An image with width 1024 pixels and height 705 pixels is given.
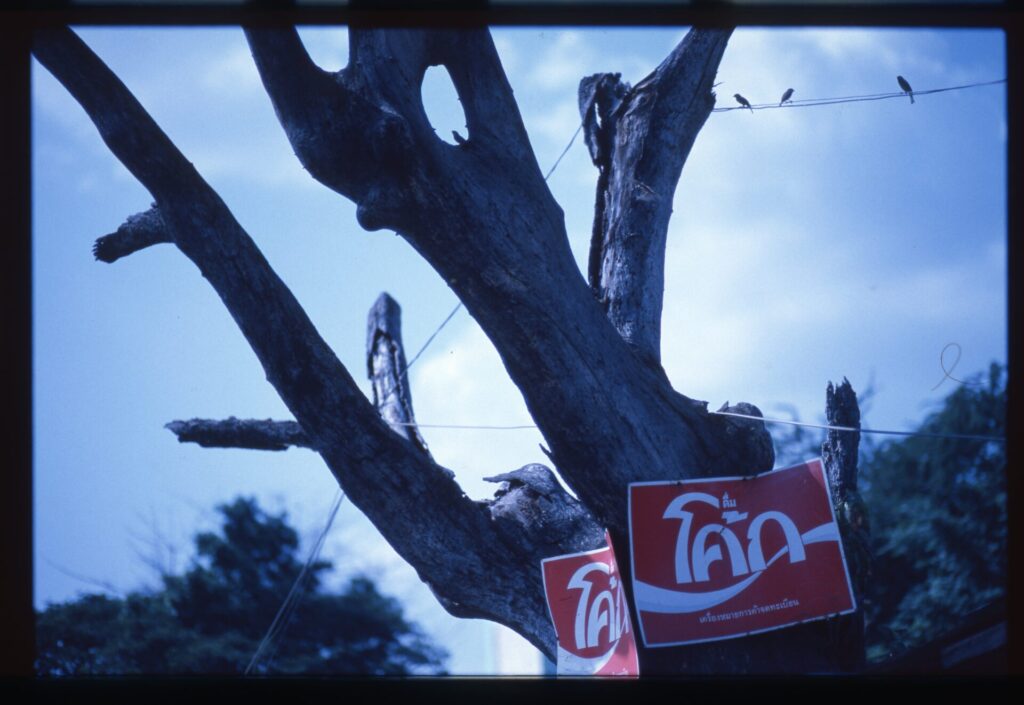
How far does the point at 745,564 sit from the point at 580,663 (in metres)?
0.67

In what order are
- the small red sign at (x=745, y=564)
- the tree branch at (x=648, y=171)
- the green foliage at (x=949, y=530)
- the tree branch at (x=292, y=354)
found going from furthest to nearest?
the green foliage at (x=949, y=530) < the tree branch at (x=648, y=171) < the tree branch at (x=292, y=354) < the small red sign at (x=745, y=564)

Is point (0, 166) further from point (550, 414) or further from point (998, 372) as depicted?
point (998, 372)

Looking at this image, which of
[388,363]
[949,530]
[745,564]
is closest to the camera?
[745,564]

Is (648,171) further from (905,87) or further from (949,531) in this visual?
(949,531)

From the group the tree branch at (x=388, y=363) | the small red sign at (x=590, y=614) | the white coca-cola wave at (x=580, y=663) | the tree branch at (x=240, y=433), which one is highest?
the tree branch at (x=388, y=363)

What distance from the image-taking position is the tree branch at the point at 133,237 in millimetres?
3754

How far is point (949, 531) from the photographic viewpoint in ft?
35.8

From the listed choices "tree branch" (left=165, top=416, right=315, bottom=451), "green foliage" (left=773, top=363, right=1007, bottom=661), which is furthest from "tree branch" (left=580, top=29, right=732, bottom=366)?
"green foliage" (left=773, top=363, right=1007, bottom=661)

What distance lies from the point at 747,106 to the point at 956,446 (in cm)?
840

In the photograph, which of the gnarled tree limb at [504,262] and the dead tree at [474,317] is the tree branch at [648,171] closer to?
the dead tree at [474,317]

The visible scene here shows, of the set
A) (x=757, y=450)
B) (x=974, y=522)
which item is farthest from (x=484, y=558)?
(x=974, y=522)

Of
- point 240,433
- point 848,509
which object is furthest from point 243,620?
point 848,509

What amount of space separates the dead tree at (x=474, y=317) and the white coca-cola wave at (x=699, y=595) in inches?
5.9

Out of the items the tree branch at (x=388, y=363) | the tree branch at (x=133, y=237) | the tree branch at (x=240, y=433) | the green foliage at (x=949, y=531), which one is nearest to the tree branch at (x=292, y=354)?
the tree branch at (x=133, y=237)
